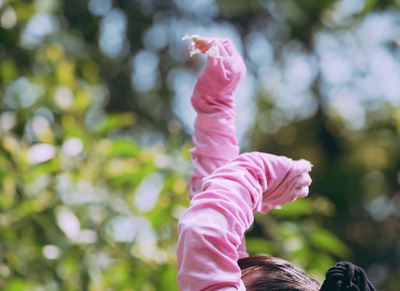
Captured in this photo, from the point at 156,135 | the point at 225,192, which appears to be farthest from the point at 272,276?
the point at 156,135

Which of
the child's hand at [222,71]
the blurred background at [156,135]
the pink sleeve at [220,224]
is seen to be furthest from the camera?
the blurred background at [156,135]

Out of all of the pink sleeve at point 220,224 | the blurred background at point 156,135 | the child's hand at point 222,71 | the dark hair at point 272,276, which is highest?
the child's hand at point 222,71

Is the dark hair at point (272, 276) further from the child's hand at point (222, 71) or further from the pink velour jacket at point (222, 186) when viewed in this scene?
the child's hand at point (222, 71)

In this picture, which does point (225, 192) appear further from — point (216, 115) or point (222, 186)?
point (216, 115)

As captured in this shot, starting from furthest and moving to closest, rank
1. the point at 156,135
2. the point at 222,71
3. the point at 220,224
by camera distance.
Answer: the point at 156,135 → the point at 222,71 → the point at 220,224

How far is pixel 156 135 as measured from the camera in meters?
2.80

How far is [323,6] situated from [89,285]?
Result: 6.41 feet

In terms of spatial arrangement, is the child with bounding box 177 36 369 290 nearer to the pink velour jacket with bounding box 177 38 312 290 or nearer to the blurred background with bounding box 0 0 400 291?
the pink velour jacket with bounding box 177 38 312 290

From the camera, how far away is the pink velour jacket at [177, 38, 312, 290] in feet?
1.52

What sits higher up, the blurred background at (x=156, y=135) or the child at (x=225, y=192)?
the child at (x=225, y=192)

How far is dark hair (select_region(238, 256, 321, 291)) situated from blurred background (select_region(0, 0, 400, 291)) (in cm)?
60

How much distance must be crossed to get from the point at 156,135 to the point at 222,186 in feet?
7.59

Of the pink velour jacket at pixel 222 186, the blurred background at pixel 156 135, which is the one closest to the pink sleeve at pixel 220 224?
the pink velour jacket at pixel 222 186

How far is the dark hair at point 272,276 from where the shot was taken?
0.54m
